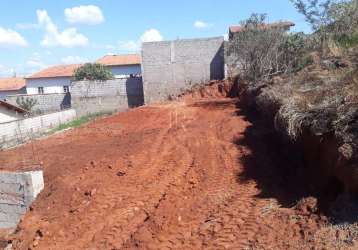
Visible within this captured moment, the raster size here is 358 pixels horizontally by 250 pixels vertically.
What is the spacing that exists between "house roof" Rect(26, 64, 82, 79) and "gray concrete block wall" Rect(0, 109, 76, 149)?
21450 mm

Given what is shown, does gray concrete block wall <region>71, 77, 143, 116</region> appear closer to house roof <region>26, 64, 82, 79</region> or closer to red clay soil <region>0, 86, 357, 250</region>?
red clay soil <region>0, 86, 357, 250</region>

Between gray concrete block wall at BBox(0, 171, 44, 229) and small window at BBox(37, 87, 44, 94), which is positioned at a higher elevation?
small window at BBox(37, 87, 44, 94)

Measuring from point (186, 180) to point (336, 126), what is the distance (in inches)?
130

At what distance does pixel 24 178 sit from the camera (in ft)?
28.8

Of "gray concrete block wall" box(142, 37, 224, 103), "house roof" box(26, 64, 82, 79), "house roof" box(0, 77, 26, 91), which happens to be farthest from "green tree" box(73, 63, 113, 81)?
"house roof" box(0, 77, 26, 91)

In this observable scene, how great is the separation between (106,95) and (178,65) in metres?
4.99

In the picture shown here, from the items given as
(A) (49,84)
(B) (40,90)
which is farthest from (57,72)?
(B) (40,90)

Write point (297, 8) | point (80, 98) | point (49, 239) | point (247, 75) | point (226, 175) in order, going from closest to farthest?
point (49, 239), point (226, 175), point (297, 8), point (247, 75), point (80, 98)

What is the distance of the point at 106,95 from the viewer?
2497cm

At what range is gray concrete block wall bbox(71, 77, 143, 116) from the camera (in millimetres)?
24703

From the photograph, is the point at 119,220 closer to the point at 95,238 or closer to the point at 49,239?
the point at 95,238

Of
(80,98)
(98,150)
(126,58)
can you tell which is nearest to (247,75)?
(98,150)

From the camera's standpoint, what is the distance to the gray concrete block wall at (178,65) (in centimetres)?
2355

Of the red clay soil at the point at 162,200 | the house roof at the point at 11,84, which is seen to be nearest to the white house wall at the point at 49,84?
the house roof at the point at 11,84
